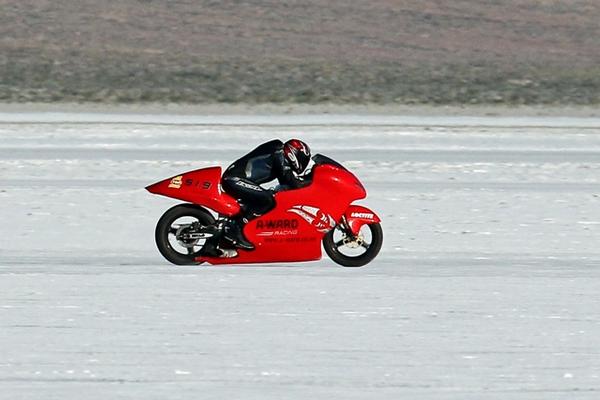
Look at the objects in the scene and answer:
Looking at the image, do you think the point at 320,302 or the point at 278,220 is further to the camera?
the point at 278,220

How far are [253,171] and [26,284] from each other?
2.08m

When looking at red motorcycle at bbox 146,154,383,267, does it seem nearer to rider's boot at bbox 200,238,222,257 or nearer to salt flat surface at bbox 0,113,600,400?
rider's boot at bbox 200,238,222,257

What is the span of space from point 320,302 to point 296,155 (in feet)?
5.17

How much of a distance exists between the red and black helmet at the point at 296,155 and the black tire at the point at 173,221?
0.82 m

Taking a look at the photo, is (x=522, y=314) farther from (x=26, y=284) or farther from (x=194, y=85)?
(x=194, y=85)

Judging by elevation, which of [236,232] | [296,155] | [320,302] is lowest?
[320,302]

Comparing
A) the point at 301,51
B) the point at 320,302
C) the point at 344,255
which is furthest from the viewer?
the point at 301,51

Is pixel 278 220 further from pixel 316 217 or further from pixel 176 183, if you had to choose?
pixel 176 183

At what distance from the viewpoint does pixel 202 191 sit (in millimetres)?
10469

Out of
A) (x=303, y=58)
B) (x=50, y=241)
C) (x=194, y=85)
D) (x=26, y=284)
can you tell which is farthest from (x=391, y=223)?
(x=303, y=58)

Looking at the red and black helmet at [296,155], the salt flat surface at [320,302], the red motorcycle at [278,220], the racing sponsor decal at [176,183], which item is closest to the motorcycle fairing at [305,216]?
the red motorcycle at [278,220]

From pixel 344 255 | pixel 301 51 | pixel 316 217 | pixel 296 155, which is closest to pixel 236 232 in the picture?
pixel 316 217

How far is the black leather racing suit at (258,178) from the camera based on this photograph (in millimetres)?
10461

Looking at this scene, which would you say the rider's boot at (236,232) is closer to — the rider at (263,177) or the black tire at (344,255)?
the rider at (263,177)
